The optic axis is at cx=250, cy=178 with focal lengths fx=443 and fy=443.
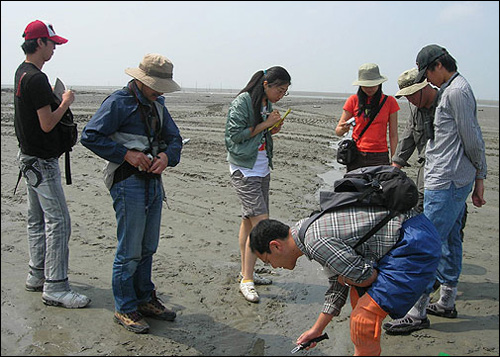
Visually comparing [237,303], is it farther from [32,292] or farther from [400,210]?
[400,210]

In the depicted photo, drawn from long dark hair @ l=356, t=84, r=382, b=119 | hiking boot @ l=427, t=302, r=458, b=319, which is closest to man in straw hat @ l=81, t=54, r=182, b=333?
long dark hair @ l=356, t=84, r=382, b=119

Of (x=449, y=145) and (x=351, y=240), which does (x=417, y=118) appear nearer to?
(x=449, y=145)

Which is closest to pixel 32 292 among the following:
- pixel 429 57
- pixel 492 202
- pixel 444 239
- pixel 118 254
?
pixel 118 254

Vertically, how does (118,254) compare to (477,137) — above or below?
below

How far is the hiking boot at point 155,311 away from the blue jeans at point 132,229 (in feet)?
0.59

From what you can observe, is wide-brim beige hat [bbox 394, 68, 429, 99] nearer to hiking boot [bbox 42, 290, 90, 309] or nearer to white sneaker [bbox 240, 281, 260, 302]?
white sneaker [bbox 240, 281, 260, 302]

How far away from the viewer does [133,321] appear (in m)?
3.52

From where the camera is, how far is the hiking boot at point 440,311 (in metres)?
3.93

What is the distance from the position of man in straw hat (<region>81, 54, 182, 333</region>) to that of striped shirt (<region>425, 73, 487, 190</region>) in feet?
6.70

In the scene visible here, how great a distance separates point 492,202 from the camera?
7.68 metres

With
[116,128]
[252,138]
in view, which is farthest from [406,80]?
A: [116,128]

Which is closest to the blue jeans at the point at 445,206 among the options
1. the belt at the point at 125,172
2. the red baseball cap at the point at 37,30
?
the belt at the point at 125,172

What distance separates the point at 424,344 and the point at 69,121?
11.3 ft

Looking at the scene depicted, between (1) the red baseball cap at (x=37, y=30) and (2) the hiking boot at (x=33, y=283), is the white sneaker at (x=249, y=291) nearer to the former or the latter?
(2) the hiking boot at (x=33, y=283)
